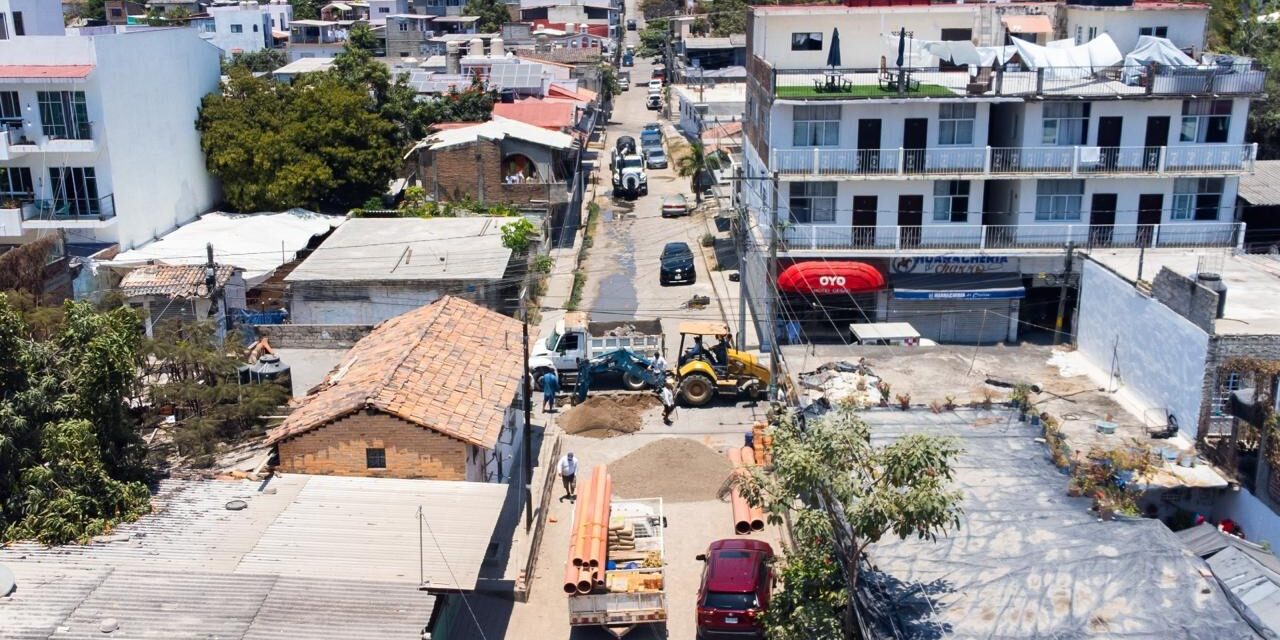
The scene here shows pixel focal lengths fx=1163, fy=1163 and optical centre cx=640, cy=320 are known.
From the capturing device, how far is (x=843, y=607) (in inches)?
669

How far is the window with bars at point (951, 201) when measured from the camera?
35.5 metres

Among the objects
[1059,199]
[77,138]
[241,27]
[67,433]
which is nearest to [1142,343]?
[1059,199]

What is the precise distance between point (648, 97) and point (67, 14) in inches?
2667

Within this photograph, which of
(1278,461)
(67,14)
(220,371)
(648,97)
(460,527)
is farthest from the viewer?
(67,14)

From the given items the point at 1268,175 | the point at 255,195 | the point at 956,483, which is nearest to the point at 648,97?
the point at 255,195

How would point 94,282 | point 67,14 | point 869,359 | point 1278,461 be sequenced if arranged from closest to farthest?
point 1278,461, point 869,359, point 94,282, point 67,14

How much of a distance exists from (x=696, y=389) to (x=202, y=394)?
40.5 feet

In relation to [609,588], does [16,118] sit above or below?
above

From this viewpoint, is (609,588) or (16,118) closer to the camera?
(609,588)

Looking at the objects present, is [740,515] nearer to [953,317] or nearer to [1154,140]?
[953,317]

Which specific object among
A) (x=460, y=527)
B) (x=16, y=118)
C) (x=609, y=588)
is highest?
(x=16, y=118)

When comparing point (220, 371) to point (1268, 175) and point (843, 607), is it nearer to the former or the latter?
point (843, 607)

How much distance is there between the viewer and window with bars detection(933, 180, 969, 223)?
116 feet

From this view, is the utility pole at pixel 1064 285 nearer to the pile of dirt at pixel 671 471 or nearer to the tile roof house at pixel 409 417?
the pile of dirt at pixel 671 471
